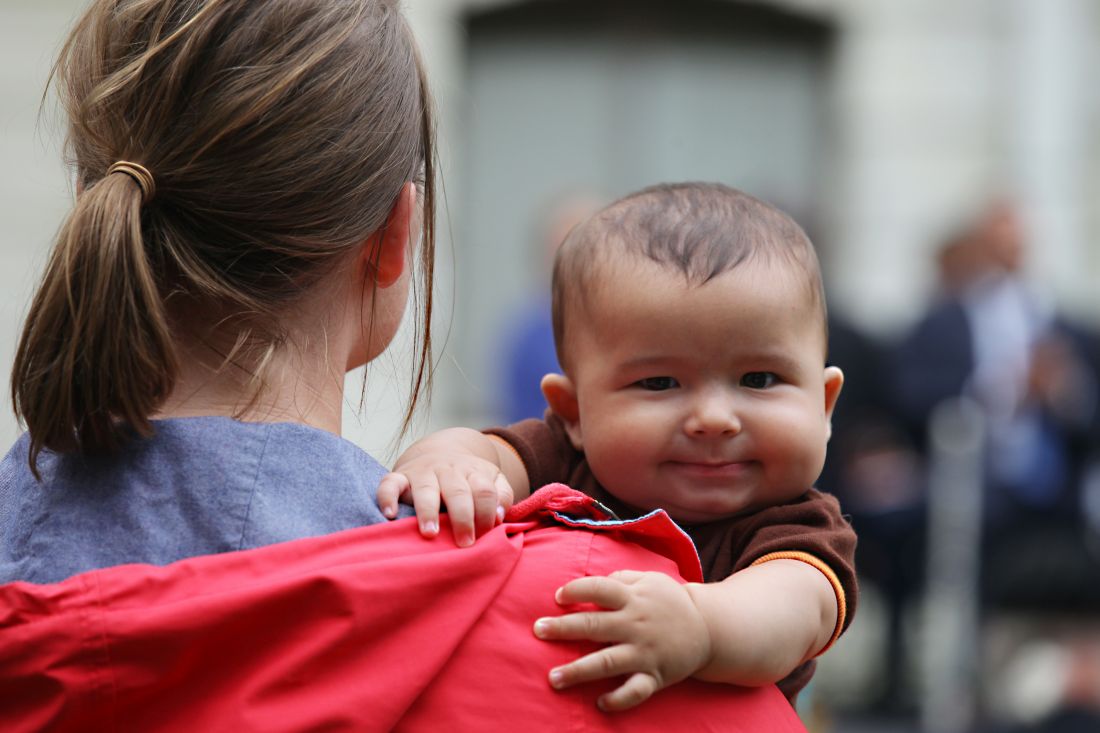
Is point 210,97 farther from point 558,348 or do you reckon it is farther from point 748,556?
point 748,556

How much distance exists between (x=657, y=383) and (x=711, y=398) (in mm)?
72

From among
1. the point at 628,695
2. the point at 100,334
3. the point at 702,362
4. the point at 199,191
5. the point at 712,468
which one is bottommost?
the point at 628,695

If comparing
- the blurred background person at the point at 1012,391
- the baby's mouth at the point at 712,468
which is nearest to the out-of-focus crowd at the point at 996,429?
the blurred background person at the point at 1012,391

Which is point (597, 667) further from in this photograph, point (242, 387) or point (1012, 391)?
point (1012, 391)

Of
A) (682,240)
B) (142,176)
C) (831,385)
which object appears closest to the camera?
(142,176)

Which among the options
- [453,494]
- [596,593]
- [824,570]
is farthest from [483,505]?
[824,570]

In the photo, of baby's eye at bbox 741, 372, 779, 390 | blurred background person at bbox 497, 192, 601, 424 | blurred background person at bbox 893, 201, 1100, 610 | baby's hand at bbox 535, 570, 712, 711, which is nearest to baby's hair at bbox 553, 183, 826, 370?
baby's eye at bbox 741, 372, 779, 390

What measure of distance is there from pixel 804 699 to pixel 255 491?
172 cm

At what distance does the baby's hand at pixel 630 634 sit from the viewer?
1.40m

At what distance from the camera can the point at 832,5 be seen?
25.5 feet

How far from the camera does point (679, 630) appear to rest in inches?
56.6

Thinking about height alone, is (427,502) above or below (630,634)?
above

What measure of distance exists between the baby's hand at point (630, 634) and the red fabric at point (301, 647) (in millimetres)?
20

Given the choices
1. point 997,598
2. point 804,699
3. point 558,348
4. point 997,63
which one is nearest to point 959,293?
point 997,598
